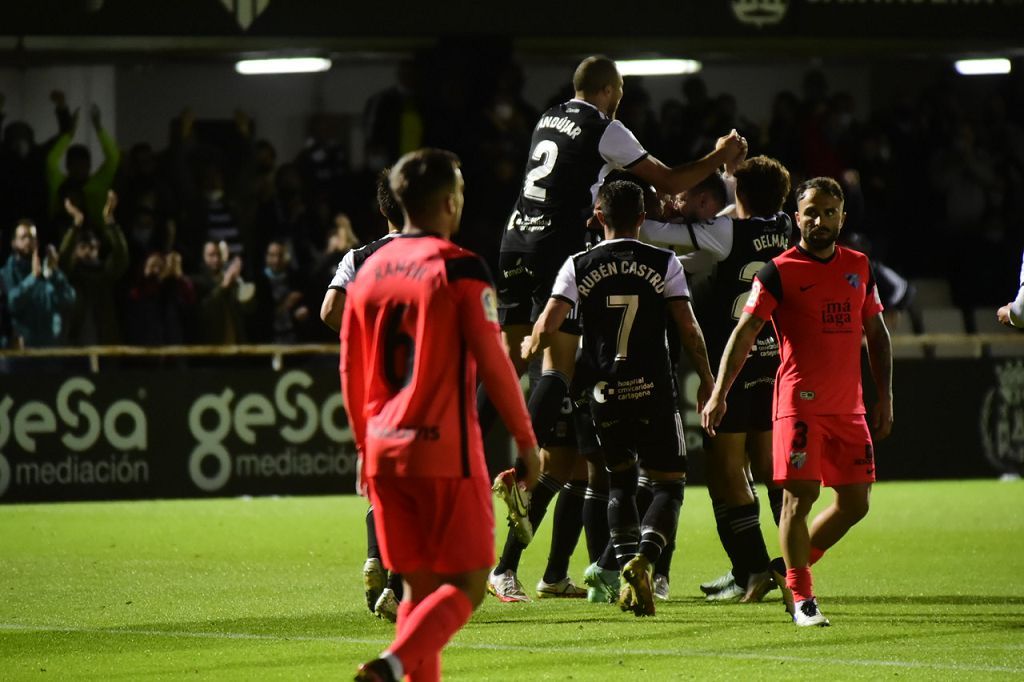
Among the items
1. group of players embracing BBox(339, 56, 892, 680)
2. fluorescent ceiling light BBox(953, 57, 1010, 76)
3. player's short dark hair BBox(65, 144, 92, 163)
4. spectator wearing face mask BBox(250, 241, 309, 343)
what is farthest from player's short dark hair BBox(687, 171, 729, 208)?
fluorescent ceiling light BBox(953, 57, 1010, 76)

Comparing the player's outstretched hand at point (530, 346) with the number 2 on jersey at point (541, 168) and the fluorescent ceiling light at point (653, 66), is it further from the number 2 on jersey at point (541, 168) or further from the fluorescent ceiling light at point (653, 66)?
the fluorescent ceiling light at point (653, 66)

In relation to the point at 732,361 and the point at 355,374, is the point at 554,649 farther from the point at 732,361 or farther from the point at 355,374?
the point at 355,374

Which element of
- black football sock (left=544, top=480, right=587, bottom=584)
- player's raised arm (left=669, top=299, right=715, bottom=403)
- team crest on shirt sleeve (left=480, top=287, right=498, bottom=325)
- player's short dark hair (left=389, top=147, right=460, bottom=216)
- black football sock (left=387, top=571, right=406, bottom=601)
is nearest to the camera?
team crest on shirt sleeve (left=480, top=287, right=498, bottom=325)

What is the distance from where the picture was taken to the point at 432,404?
5.60 m

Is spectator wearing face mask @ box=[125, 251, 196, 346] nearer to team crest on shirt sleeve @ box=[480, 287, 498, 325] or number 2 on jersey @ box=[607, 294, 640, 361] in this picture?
number 2 on jersey @ box=[607, 294, 640, 361]

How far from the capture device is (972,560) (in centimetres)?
1139

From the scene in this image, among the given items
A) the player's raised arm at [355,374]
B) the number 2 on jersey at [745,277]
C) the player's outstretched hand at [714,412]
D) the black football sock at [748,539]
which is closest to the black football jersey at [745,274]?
the number 2 on jersey at [745,277]

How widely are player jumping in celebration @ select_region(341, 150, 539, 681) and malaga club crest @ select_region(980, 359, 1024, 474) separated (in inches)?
535

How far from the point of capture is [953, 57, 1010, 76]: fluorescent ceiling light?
2252cm

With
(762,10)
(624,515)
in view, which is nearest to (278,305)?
(762,10)

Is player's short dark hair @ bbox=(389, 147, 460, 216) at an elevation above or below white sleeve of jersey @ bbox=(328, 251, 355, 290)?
above

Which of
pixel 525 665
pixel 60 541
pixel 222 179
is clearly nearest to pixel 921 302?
pixel 222 179

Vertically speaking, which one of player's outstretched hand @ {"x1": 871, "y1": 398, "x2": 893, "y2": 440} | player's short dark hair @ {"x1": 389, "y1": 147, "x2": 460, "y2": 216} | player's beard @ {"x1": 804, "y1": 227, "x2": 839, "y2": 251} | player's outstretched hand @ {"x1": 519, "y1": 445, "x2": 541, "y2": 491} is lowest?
player's outstretched hand @ {"x1": 871, "y1": 398, "x2": 893, "y2": 440}

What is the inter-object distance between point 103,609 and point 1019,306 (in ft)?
15.4
